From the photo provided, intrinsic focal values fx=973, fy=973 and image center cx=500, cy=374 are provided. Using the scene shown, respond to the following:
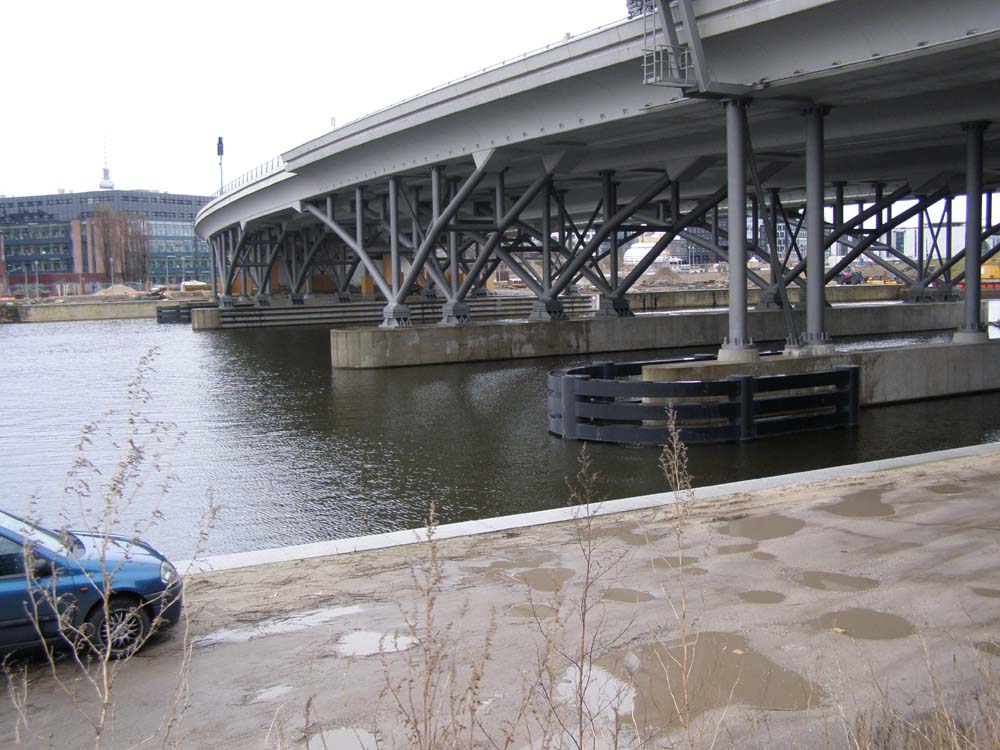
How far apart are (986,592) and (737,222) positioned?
46.1 feet

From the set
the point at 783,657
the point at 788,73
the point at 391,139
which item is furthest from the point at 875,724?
the point at 391,139

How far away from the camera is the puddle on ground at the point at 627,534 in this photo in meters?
8.98

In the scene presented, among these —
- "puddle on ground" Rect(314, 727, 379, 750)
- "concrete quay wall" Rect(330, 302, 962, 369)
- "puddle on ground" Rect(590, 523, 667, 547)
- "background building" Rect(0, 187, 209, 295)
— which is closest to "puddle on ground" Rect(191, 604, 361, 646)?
"puddle on ground" Rect(314, 727, 379, 750)

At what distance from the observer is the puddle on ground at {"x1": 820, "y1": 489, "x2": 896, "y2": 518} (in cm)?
976

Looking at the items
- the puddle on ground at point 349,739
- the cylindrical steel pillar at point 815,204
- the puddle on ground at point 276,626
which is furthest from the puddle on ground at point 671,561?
the cylindrical steel pillar at point 815,204

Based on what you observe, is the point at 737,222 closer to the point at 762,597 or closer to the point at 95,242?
the point at 762,597

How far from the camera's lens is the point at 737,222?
2034 centimetres

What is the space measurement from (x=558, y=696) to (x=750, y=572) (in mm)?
2859

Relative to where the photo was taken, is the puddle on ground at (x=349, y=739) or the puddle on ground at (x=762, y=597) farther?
the puddle on ground at (x=762, y=597)

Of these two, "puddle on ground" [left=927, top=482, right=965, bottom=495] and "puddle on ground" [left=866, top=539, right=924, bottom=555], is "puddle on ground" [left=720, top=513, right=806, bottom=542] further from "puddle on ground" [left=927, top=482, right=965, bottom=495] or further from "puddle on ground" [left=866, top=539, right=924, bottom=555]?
"puddle on ground" [left=927, top=482, right=965, bottom=495]

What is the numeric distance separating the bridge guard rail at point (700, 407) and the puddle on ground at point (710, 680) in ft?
32.1

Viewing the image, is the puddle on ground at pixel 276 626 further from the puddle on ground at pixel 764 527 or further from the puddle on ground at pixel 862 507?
the puddle on ground at pixel 862 507

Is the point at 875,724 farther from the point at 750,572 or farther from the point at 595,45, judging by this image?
the point at 595,45

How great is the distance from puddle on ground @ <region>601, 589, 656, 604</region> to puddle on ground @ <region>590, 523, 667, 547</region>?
4.63 feet
